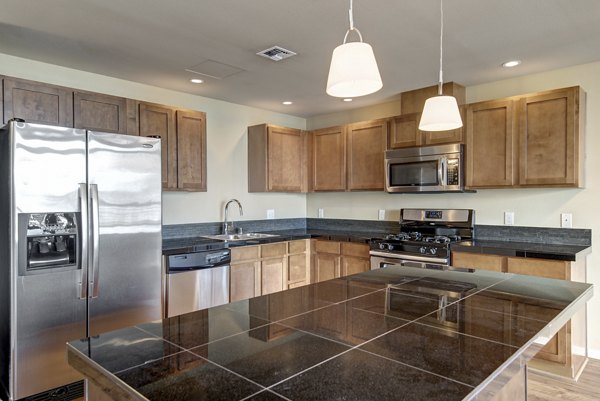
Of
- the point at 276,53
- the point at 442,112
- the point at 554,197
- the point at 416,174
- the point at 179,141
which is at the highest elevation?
the point at 276,53

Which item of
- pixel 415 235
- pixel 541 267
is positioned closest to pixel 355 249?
pixel 415 235

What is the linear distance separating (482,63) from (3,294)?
381cm

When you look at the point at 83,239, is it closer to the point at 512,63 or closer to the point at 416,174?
the point at 416,174

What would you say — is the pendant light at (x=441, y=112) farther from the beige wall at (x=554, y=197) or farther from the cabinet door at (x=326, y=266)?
the cabinet door at (x=326, y=266)

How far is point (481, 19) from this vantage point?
2400 mm

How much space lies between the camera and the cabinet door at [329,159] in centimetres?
462

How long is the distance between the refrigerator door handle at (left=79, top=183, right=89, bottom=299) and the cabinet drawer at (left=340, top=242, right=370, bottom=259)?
251 cm

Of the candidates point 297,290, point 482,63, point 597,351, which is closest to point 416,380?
point 297,290

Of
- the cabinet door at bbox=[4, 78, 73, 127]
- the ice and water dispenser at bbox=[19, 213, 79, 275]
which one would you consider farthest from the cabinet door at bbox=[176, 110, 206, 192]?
the ice and water dispenser at bbox=[19, 213, 79, 275]

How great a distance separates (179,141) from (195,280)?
1.29m

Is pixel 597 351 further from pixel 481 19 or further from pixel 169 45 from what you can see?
pixel 169 45

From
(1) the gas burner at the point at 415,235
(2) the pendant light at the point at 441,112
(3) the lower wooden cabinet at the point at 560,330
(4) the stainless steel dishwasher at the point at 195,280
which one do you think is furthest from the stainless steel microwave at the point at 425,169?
(4) the stainless steel dishwasher at the point at 195,280

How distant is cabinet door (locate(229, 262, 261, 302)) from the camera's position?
365cm

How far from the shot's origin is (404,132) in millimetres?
4031
